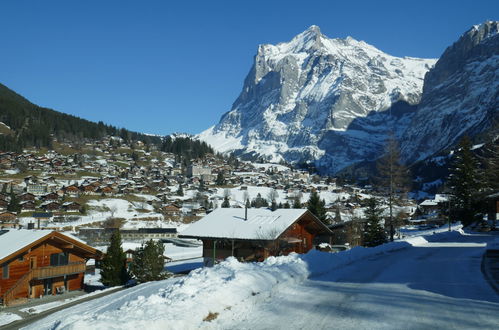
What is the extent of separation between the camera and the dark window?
4197cm

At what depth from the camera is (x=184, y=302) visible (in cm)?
924

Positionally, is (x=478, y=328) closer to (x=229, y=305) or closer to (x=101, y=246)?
(x=229, y=305)

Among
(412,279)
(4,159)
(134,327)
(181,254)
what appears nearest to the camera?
(134,327)

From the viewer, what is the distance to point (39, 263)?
4069 cm

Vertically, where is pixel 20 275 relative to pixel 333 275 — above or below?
below

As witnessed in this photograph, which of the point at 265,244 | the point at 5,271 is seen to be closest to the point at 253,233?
the point at 265,244

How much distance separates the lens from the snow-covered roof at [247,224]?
35156 mm

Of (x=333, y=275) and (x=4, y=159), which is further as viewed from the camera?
(x=4, y=159)

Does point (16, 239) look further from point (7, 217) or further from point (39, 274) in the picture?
point (7, 217)

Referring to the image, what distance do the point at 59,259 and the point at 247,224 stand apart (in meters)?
20.5

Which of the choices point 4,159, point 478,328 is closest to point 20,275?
point 478,328

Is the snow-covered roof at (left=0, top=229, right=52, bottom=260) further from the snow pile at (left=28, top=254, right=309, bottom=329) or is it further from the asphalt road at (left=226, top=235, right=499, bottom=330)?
the asphalt road at (left=226, top=235, right=499, bottom=330)

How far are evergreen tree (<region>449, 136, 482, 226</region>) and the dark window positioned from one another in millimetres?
50484

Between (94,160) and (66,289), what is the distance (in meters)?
167
